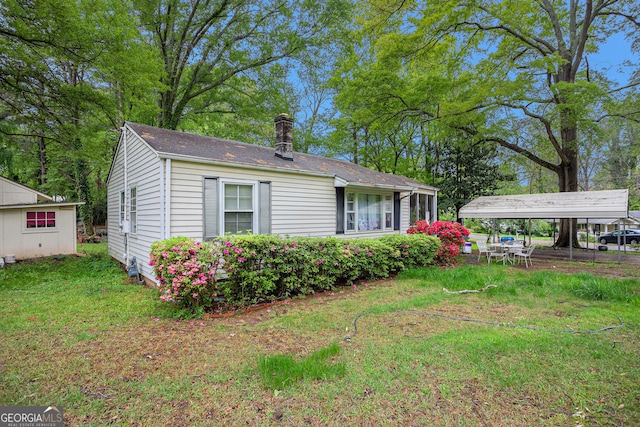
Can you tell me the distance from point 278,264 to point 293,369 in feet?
8.61

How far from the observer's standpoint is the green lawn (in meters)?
2.35

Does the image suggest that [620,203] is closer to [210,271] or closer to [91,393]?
[210,271]

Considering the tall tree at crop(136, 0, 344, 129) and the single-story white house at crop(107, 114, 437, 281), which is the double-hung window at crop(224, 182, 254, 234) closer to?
the single-story white house at crop(107, 114, 437, 281)

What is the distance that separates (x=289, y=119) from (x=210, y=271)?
6247 mm

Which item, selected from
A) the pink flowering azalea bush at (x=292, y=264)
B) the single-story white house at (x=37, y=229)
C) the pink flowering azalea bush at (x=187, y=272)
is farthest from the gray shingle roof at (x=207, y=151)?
the single-story white house at (x=37, y=229)

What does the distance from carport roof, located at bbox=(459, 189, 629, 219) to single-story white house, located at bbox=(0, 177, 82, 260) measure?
16.7m

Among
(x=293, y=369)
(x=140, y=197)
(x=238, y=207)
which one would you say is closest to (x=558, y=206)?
(x=238, y=207)

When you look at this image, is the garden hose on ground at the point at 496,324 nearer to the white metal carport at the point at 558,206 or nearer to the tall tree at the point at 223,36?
the white metal carport at the point at 558,206

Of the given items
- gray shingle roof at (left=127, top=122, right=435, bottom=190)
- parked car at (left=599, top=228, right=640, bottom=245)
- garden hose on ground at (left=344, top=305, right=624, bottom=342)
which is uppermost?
gray shingle roof at (left=127, top=122, right=435, bottom=190)

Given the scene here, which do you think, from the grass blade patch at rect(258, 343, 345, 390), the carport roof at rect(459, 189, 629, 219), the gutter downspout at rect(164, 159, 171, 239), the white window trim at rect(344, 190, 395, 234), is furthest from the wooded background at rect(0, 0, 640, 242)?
the grass blade patch at rect(258, 343, 345, 390)
